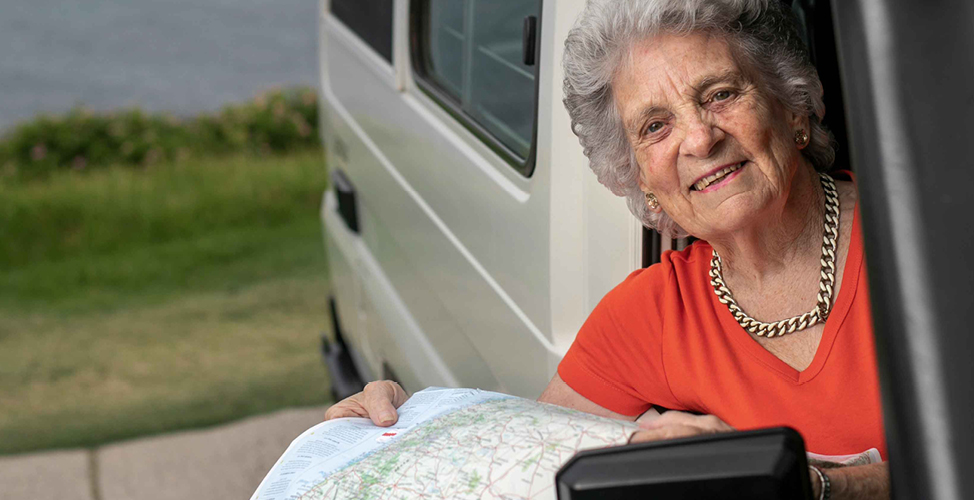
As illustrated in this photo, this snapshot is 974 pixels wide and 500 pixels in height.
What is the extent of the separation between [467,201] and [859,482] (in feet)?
4.07

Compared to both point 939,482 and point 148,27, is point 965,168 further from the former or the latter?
point 148,27

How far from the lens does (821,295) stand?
150cm

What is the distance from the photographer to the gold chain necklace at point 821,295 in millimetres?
1497

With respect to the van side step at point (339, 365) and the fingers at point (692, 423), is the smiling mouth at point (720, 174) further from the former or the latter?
the van side step at point (339, 365)

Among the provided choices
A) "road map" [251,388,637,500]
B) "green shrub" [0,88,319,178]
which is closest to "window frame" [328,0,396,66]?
"road map" [251,388,637,500]

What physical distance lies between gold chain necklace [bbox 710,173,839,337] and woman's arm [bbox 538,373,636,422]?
0.86ft

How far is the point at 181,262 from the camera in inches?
287

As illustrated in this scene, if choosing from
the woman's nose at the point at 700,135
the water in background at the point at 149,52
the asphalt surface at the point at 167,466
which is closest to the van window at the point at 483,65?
the woman's nose at the point at 700,135

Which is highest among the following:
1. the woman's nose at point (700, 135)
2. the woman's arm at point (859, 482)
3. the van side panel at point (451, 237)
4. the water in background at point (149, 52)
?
the woman's nose at point (700, 135)

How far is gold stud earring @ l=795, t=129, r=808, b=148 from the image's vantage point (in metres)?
1.58

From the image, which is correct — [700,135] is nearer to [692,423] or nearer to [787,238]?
[787,238]

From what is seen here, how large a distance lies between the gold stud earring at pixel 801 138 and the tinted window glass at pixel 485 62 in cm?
52

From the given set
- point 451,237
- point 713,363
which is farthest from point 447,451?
point 451,237

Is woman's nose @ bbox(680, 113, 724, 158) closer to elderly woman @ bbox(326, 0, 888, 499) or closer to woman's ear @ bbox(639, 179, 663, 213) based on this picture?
elderly woman @ bbox(326, 0, 888, 499)
